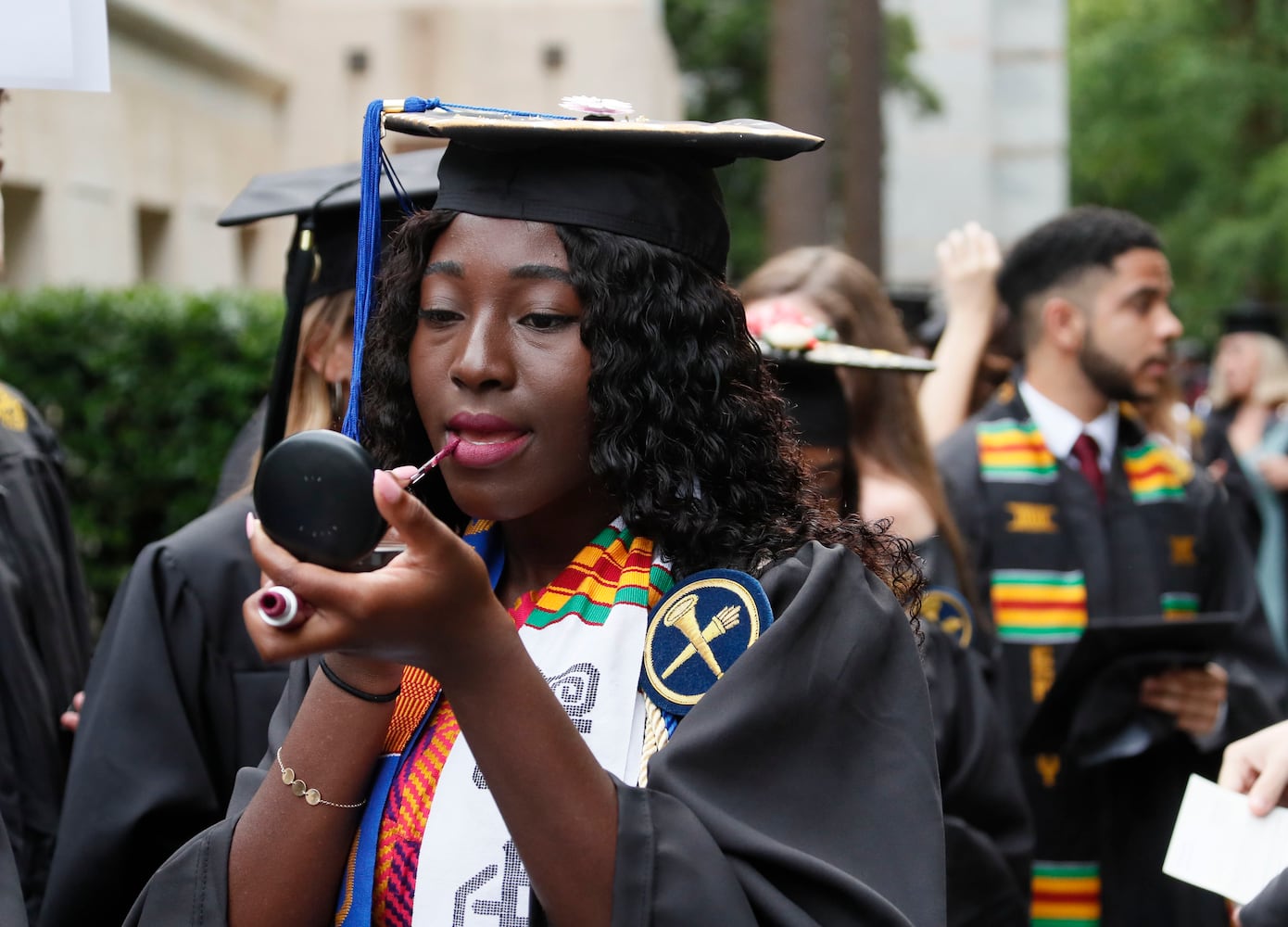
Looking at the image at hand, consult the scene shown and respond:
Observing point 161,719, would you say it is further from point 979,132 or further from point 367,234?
point 979,132

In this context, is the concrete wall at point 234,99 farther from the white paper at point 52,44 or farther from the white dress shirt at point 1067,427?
the white dress shirt at point 1067,427

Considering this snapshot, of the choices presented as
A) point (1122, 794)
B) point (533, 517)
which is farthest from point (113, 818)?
point (1122, 794)

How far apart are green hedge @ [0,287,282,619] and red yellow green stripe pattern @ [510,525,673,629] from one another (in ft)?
19.8

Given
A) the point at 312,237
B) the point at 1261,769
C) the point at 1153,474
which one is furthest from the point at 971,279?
the point at 1261,769

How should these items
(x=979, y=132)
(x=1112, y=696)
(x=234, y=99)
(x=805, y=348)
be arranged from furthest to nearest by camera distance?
(x=979, y=132) < (x=234, y=99) < (x=1112, y=696) < (x=805, y=348)

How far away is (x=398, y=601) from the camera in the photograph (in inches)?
59.7

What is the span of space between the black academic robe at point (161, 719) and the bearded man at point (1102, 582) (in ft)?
7.05

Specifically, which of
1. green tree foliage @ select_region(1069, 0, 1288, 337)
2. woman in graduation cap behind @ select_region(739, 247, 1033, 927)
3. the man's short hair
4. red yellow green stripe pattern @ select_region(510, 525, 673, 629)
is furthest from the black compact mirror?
green tree foliage @ select_region(1069, 0, 1288, 337)

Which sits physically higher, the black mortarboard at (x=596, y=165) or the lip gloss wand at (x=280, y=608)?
the black mortarboard at (x=596, y=165)

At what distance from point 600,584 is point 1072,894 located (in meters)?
2.90

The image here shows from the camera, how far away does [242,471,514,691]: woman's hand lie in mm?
1490

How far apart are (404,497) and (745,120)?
843 mm

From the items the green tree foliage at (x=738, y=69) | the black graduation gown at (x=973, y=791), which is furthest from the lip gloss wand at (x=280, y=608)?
the green tree foliage at (x=738, y=69)

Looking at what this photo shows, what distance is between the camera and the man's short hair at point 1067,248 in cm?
506
